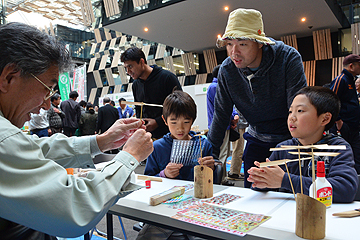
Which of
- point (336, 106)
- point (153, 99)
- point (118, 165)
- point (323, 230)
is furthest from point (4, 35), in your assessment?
point (153, 99)

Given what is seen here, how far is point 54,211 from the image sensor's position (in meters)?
0.71

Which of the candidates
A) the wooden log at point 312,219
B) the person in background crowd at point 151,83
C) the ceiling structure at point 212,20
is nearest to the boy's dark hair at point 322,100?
the wooden log at point 312,219

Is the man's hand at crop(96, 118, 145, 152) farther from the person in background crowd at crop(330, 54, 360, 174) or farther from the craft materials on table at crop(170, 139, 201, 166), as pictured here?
the person in background crowd at crop(330, 54, 360, 174)

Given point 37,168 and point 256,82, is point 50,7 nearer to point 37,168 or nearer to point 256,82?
point 256,82

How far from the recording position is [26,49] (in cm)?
89

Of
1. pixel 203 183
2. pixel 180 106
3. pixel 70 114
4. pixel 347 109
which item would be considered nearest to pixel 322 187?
pixel 203 183

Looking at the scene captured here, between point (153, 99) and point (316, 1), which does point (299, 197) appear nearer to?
point (153, 99)

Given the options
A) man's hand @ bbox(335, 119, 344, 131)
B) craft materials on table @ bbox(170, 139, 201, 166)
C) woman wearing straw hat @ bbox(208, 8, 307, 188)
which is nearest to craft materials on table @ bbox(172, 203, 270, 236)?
craft materials on table @ bbox(170, 139, 201, 166)

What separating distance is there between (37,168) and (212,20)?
8.11 m

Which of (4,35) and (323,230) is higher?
(4,35)

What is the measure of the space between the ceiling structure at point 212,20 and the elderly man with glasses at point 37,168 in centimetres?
656

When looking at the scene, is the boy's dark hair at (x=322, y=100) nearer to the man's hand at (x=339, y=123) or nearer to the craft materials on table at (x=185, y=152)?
the craft materials on table at (x=185, y=152)

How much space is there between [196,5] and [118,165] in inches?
275

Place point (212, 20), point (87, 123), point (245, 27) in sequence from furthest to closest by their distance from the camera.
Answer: point (212, 20) → point (87, 123) → point (245, 27)
